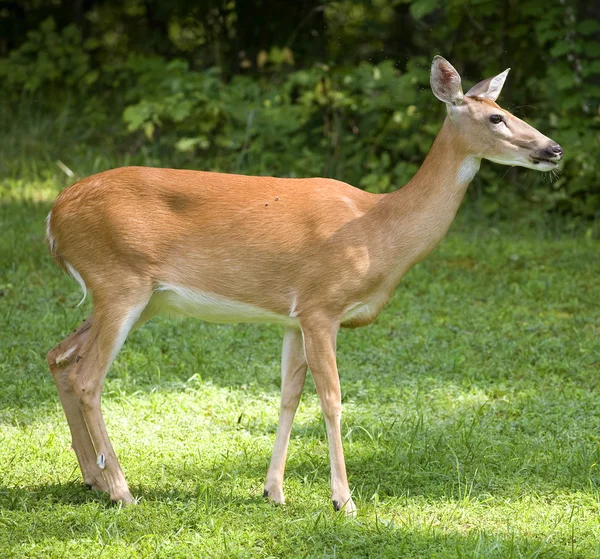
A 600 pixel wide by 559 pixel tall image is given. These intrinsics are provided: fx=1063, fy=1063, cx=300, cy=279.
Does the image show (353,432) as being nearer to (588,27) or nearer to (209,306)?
(209,306)

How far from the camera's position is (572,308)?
748 centimetres

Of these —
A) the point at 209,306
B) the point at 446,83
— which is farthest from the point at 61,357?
the point at 446,83

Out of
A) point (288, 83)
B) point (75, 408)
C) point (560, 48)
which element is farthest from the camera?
point (288, 83)

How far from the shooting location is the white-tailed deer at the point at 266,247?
431 cm

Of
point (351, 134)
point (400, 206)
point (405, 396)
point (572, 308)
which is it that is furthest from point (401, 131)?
point (400, 206)

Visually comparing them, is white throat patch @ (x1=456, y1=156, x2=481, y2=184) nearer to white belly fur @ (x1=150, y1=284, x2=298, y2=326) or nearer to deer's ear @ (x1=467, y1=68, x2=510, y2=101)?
deer's ear @ (x1=467, y1=68, x2=510, y2=101)

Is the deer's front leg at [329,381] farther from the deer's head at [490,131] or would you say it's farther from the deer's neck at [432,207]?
the deer's head at [490,131]

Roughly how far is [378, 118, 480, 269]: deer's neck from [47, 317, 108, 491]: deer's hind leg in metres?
1.39

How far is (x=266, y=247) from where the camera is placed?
4383 millimetres

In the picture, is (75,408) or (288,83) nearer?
(75,408)

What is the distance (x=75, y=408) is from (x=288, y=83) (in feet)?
22.5

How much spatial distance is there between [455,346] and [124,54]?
26.3ft

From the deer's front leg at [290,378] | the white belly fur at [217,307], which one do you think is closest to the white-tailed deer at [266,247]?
the white belly fur at [217,307]

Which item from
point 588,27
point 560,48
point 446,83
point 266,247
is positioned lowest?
point 560,48
